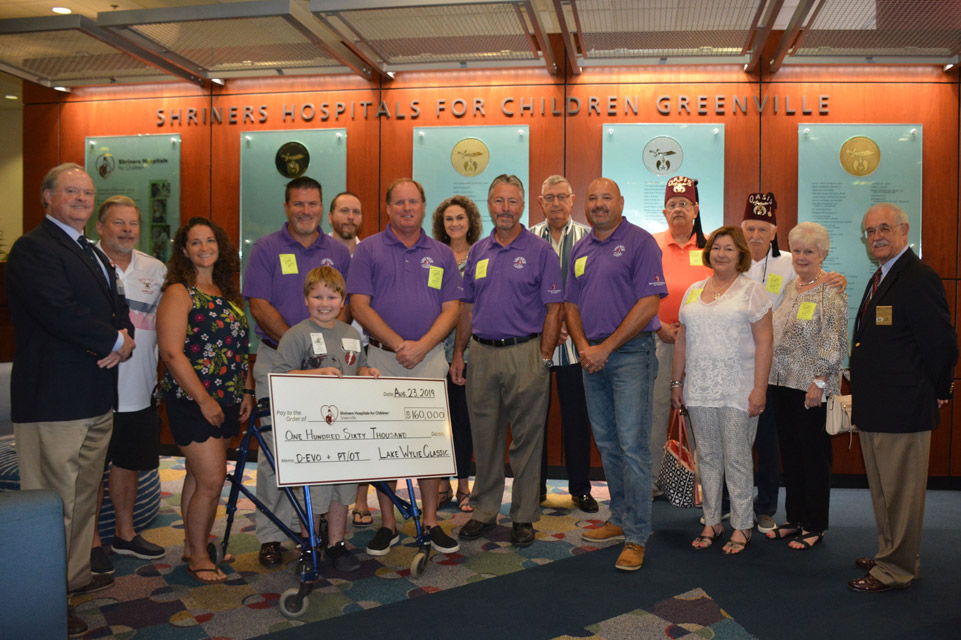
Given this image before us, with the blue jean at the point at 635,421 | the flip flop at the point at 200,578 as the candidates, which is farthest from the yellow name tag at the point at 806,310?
the flip flop at the point at 200,578

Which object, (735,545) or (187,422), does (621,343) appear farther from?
(187,422)

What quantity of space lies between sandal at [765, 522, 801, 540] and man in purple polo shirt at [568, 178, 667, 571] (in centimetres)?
Answer: 97

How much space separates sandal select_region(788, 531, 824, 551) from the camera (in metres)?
3.95

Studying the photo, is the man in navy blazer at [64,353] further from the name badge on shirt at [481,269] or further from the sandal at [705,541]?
the sandal at [705,541]

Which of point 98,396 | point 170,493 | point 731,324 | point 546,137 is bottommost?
point 170,493

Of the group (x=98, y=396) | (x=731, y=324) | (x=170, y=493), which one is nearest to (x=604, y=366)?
(x=731, y=324)

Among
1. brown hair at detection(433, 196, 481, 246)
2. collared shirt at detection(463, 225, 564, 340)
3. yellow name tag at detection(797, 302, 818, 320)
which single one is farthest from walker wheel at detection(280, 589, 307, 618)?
yellow name tag at detection(797, 302, 818, 320)

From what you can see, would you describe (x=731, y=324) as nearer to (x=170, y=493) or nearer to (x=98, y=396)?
(x=98, y=396)

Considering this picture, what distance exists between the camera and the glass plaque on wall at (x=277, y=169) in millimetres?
6113

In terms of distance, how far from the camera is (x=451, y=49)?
5.43m

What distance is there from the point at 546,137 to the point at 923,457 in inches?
145

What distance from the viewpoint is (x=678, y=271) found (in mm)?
4773

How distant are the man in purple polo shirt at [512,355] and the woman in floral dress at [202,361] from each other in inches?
50.7

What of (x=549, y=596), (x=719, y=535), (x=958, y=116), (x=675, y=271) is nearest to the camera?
(x=549, y=596)
